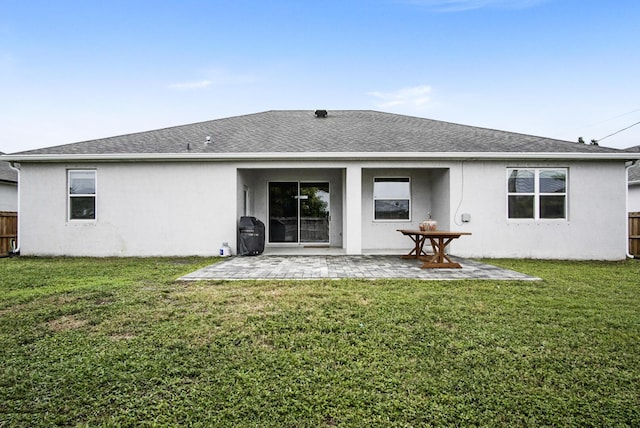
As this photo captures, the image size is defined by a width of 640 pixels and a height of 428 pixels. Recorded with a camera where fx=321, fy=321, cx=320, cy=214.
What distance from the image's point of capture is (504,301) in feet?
15.0

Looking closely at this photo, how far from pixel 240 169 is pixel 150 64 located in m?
8.45

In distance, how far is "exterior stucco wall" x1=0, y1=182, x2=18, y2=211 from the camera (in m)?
14.7

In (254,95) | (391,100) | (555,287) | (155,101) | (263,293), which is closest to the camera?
(263,293)

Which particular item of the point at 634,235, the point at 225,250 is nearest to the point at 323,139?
the point at 225,250

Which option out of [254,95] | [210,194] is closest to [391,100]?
[254,95]

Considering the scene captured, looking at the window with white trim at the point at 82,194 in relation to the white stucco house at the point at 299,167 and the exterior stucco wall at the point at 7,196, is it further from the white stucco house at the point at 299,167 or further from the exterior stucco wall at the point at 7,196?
the exterior stucco wall at the point at 7,196

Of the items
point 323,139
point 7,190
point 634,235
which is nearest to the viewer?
point 634,235

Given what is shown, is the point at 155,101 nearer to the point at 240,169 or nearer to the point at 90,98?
the point at 90,98

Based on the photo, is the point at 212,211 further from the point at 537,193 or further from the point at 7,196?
the point at 7,196

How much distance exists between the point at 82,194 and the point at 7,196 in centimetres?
938

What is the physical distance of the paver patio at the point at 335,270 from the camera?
627 cm

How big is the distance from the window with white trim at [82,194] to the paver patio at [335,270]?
465cm

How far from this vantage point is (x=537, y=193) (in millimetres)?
9305

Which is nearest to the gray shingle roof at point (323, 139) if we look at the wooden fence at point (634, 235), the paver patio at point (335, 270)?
the wooden fence at point (634, 235)
